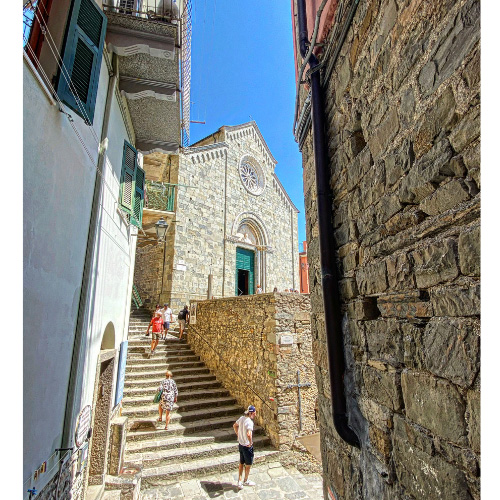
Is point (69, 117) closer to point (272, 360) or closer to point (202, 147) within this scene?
point (272, 360)

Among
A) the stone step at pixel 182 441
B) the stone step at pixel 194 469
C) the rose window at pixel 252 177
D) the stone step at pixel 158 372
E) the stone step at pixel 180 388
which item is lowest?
the stone step at pixel 194 469

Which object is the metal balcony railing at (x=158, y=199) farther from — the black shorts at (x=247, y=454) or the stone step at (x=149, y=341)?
the black shorts at (x=247, y=454)

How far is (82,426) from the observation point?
13.6 ft

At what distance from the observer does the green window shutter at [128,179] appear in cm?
610

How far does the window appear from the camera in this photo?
6156 mm

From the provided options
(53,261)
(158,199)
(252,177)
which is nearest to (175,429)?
(53,261)

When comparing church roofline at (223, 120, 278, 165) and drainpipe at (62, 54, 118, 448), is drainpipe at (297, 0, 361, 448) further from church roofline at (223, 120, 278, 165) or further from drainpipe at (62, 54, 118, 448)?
church roofline at (223, 120, 278, 165)

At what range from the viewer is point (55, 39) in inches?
128

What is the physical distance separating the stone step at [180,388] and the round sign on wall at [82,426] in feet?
13.4

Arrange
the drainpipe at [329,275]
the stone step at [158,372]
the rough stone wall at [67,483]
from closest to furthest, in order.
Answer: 1. the drainpipe at [329,275]
2. the rough stone wall at [67,483]
3. the stone step at [158,372]

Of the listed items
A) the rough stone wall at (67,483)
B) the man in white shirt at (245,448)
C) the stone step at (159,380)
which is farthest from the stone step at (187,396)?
the rough stone wall at (67,483)

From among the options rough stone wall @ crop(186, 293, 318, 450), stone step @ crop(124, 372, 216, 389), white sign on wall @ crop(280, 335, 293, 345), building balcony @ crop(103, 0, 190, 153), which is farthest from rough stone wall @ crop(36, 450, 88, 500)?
building balcony @ crop(103, 0, 190, 153)

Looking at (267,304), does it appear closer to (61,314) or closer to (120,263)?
(120,263)

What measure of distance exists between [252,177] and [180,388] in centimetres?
1335
